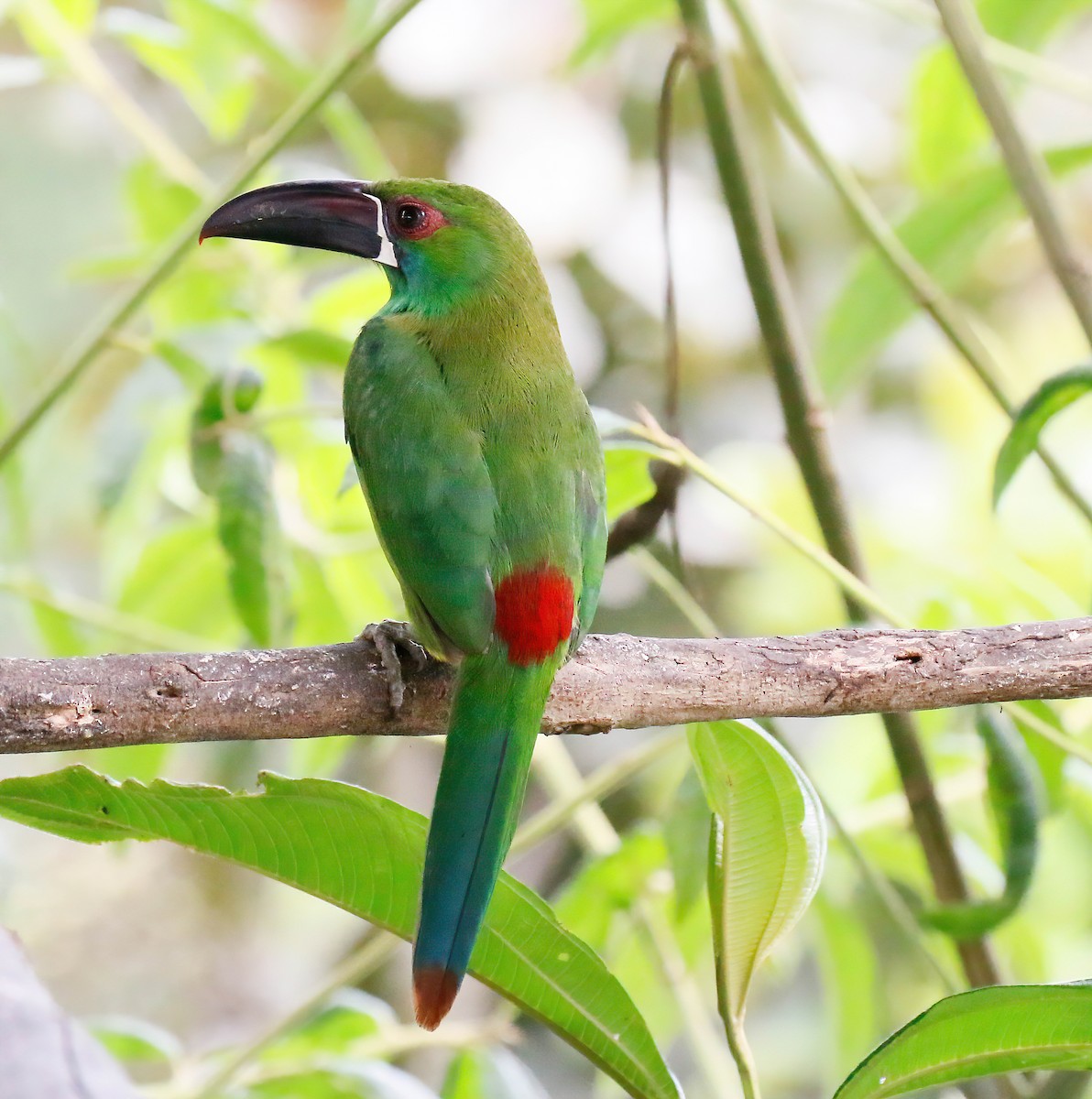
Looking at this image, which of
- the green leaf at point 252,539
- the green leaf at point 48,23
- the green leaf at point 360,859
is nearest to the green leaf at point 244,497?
the green leaf at point 252,539

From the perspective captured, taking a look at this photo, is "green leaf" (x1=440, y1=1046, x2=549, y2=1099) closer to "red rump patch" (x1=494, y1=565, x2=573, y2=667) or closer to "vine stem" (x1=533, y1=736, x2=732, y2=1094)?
"vine stem" (x1=533, y1=736, x2=732, y2=1094)

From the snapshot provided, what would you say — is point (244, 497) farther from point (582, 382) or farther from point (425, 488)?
point (582, 382)

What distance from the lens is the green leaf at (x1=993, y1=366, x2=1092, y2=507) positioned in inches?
59.1

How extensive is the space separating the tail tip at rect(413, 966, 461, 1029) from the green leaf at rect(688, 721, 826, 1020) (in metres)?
0.25

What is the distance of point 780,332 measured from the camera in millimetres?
1812

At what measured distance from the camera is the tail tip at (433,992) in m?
1.26

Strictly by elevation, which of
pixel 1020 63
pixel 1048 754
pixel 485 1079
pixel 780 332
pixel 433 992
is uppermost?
pixel 1020 63

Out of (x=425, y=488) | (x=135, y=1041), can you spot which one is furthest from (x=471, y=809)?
(x=135, y=1041)

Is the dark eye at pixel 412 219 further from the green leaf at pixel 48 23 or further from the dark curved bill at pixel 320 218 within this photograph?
the green leaf at pixel 48 23

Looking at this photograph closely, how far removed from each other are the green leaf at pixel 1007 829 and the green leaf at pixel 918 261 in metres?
0.65

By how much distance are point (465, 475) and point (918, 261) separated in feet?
2.78

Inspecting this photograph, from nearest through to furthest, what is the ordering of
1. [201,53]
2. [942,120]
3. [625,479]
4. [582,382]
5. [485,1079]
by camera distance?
[625,479]
[485,1079]
[201,53]
[942,120]
[582,382]

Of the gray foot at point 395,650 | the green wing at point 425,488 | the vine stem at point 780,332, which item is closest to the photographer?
the gray foot at point 395,650

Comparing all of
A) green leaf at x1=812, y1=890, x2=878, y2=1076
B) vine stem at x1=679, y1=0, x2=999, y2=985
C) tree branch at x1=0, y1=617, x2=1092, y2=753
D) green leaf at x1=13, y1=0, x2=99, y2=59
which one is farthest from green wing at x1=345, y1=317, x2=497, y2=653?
green leaf at x1=812, y1=890, x2=878, y2=1076
